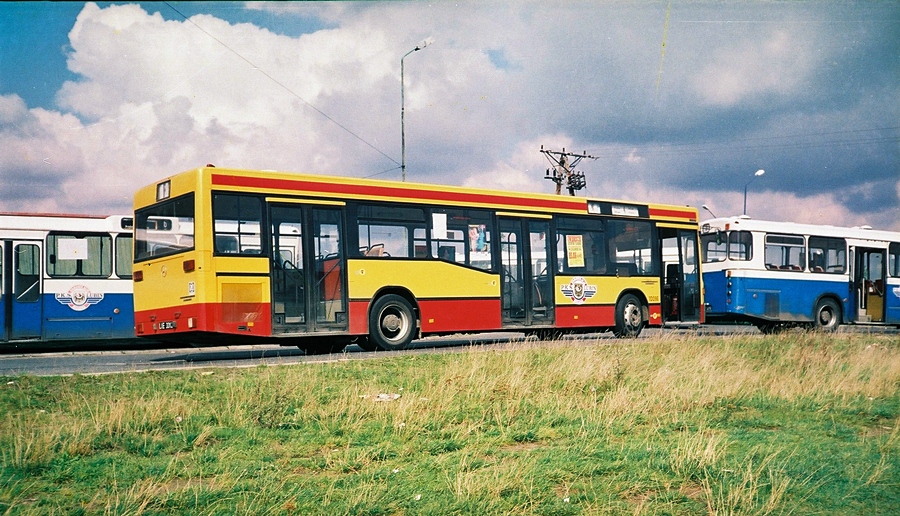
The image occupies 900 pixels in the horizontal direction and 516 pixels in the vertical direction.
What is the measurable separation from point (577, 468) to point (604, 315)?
13324mm

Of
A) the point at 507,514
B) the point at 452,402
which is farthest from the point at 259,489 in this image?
the point at 452,402

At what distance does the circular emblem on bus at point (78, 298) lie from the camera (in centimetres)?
1926

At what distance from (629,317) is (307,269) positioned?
8.42m

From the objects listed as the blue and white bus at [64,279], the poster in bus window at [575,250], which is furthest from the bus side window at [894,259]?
the blue and white bus at [64,279]

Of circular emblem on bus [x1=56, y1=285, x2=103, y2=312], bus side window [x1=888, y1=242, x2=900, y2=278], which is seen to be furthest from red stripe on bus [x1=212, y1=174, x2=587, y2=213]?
bus side window [x1=888, y1=242, x2=900, y2=278]

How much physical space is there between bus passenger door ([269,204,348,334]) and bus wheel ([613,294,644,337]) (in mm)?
7240

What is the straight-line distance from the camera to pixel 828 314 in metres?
23.6

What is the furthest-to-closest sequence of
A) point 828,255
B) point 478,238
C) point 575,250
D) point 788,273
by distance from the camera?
1. point 828,255
2. point 788,273
3. point 575,250
4. point 478,238

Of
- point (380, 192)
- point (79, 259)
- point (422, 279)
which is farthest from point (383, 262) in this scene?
point (79, 259)

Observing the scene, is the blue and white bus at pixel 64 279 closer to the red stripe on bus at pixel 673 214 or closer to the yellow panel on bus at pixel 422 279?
the yellow panel on bus at pixel 422 279

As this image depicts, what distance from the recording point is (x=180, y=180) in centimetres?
1441

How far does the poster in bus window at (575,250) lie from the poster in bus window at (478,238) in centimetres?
229

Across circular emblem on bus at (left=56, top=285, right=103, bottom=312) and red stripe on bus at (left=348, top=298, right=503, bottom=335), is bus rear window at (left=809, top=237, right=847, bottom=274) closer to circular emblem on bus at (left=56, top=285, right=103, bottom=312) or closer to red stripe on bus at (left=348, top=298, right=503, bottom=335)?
red stripe on bus at (left=348, top=298, right=503, bottom=335)

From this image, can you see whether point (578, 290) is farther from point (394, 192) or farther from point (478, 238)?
point (394, 192)
